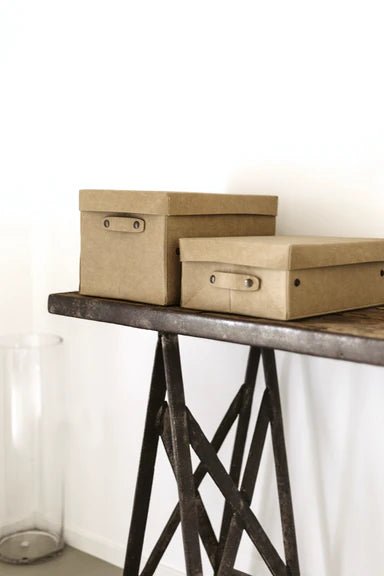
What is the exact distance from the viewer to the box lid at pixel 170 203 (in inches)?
Result: 67.7

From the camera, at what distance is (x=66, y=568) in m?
2.65

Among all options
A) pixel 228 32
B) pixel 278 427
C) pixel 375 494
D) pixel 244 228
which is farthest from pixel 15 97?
pixel 375 494

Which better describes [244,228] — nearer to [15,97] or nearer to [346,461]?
[346,461]

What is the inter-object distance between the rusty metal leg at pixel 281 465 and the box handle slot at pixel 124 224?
451 mm

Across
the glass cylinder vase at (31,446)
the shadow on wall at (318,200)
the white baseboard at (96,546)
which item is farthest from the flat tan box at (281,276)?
the white baseboard at (96,546)

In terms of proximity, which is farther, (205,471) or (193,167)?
(193,167)

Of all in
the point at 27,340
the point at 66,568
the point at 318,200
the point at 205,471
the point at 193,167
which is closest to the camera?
Answer: the point at 205,471

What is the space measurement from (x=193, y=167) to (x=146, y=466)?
831 millimetres

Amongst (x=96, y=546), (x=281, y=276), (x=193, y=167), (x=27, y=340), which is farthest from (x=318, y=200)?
(x=96, y=546)

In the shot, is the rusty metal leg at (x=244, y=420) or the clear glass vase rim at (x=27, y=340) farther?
the clear glass vase rim at (x=27, y=340)

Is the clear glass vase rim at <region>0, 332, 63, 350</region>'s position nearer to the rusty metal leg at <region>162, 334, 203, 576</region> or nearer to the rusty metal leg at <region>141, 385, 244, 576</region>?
the rusty metal leg at <region>141, 385, 244, 576</region>

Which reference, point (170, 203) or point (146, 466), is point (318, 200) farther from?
point (146, 466)

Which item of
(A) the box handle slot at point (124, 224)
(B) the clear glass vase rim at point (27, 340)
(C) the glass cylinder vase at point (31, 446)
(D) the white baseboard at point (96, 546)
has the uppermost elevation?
(A) the box handle slot at point (124, 224)

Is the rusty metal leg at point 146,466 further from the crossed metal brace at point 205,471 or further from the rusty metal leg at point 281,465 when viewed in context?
the rusty metal leg at point 281,465
